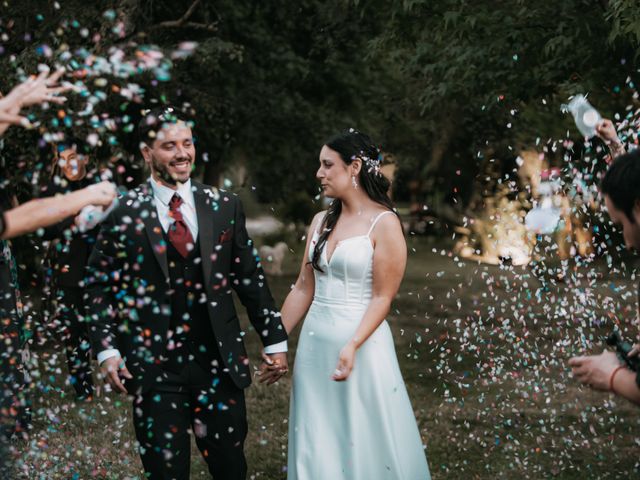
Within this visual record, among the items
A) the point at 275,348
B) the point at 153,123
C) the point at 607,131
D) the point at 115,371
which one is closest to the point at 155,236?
the point at 153,123

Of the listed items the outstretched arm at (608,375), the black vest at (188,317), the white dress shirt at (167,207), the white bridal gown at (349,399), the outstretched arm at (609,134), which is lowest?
the white bridal gown at (349,399)

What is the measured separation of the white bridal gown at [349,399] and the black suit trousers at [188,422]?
1.87 ft

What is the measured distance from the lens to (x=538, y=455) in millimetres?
6691

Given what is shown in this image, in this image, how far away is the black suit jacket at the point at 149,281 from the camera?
4316mm

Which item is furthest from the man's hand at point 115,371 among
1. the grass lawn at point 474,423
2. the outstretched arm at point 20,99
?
the outstretched arm at point 20,99

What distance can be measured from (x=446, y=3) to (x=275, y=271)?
535 inches

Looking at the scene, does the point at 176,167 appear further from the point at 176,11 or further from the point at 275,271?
the point at 275,271

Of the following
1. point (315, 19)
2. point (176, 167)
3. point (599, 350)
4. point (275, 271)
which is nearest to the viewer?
point (176, 167)

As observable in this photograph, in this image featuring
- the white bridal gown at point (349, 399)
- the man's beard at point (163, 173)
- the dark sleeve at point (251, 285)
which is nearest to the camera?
the man's beard at point (163, 173)

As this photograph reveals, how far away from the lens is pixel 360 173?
5.18 m

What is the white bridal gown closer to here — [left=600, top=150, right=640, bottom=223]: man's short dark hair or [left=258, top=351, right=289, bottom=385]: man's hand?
[left=258, top=351, right=289, bottom=385]: man's hand

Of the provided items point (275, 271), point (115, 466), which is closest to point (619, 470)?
point (115, 466)

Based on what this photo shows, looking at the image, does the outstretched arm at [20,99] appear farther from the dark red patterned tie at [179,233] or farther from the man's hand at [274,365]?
the man's hand at [274,365]

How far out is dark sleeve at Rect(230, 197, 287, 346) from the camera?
459cm
